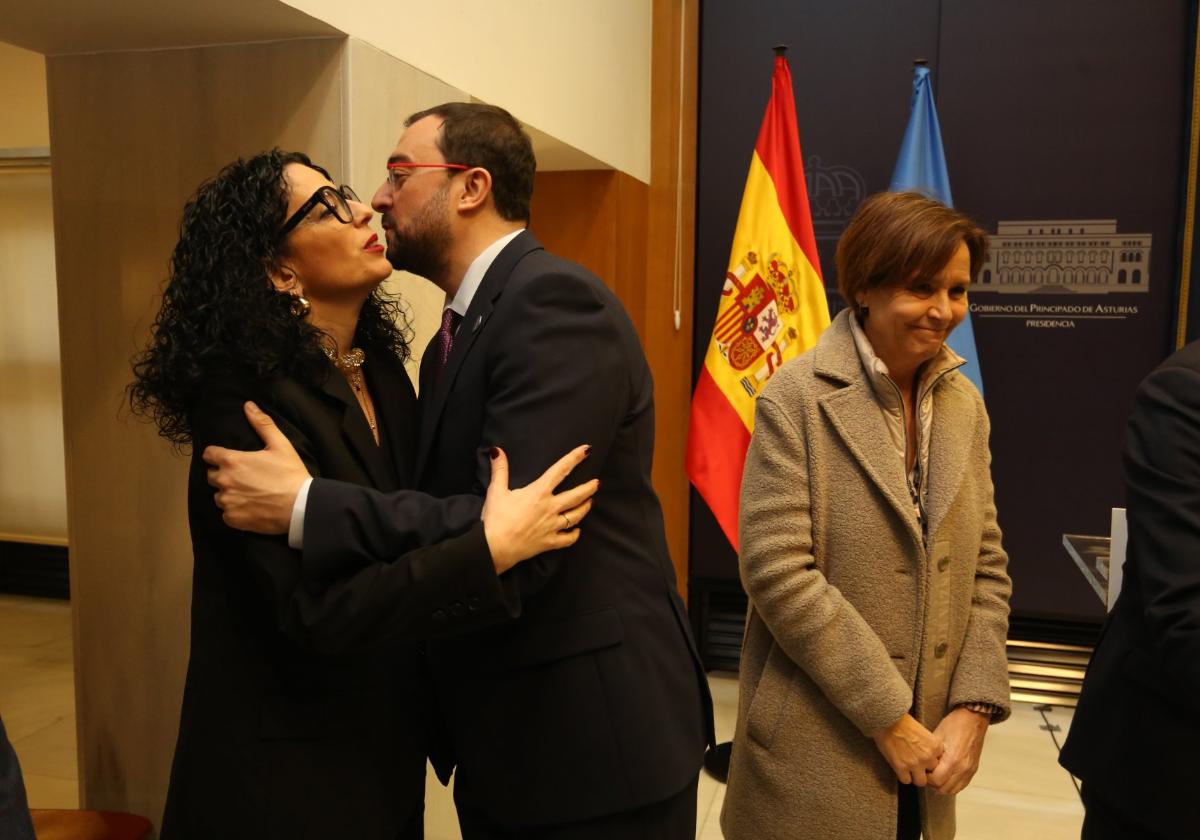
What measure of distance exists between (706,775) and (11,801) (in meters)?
3.07

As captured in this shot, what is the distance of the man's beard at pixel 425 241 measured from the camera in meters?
1.55

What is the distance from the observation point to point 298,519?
1226 mm

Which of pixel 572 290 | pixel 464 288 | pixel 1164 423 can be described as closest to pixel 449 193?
pixel 464 288

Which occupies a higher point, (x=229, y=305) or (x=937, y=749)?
(x=229, y=305)

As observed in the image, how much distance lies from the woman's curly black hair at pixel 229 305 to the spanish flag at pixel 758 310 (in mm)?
2277

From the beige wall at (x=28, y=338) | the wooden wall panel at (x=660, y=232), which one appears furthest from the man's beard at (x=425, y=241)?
the beige wall at (x=28, y=338)

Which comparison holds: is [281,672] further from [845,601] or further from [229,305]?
[845,601]

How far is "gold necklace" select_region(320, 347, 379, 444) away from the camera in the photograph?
5.04ft

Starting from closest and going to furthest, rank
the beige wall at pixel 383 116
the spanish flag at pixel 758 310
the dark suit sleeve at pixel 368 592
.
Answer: the dark suit sleeve at pixel 368 592
the beige wall at pixel 383 116
the spanish flag at pixel 758 310

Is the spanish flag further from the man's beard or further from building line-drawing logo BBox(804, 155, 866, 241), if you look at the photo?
the man's beard

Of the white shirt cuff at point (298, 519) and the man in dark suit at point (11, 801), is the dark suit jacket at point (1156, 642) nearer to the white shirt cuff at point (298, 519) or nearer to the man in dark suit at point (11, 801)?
the white shirt cuff at point (298, 519)

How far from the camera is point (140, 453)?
210 cm

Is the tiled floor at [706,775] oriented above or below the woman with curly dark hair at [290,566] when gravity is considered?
below

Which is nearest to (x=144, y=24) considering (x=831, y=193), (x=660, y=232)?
(x=660, y=232)
